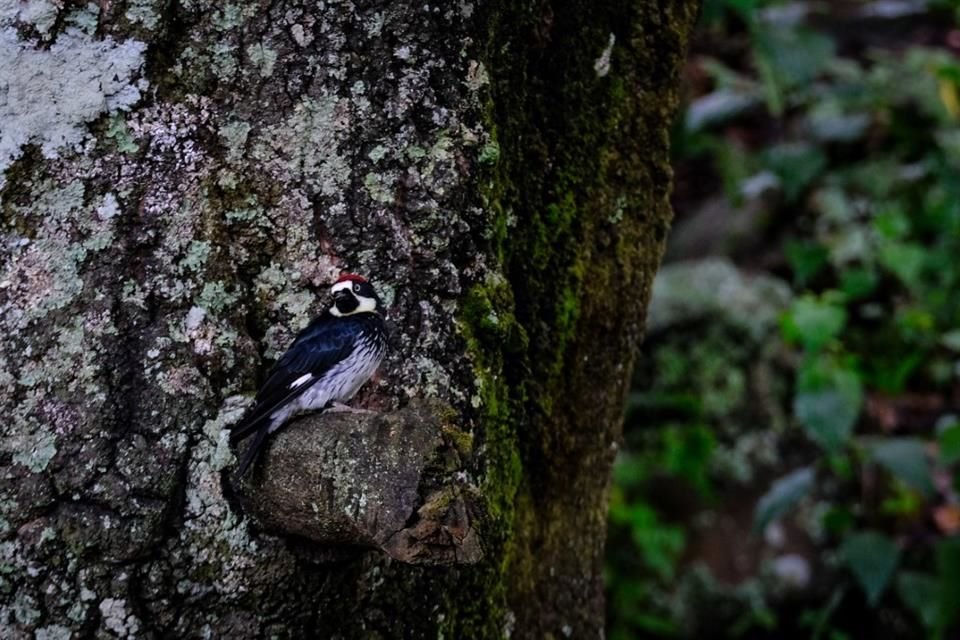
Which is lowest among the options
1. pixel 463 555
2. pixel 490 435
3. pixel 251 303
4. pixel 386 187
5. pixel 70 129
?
pixel 490 435

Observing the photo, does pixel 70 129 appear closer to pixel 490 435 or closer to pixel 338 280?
pixel 338 280

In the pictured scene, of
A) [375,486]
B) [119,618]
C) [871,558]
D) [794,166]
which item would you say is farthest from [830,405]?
[119,618]

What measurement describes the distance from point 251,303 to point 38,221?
39 centimetres

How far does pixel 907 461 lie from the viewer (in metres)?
3.60

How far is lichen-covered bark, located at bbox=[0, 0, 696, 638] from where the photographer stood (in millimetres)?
1765

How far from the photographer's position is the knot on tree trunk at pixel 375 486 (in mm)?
1591

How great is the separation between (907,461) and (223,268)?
2667 millimetres

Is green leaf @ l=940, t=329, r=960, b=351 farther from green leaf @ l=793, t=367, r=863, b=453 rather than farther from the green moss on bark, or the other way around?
the green moss on bark

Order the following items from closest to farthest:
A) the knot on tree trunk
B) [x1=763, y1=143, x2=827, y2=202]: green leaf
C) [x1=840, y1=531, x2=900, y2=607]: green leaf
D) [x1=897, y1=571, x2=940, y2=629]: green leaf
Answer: the knot on tree trunk < [x1=840, y1=531, x2=900, y2=607]: green leaf < [x1=897, y1=571, x2=940, y2=629]: green leaf < [x1=763, y1=143, x2=827, y2=202]: green leaf

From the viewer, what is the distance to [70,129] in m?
1.84

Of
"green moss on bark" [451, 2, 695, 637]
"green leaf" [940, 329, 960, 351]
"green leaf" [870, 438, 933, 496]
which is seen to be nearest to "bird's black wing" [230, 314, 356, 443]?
"green moss on bark" [451, 2, 695, 637]

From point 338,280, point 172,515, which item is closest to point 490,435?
point 338,280

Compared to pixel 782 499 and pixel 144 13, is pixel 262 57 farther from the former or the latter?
pixel 782 499

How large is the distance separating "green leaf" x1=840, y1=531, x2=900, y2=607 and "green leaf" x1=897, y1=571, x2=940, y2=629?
0.31 m
